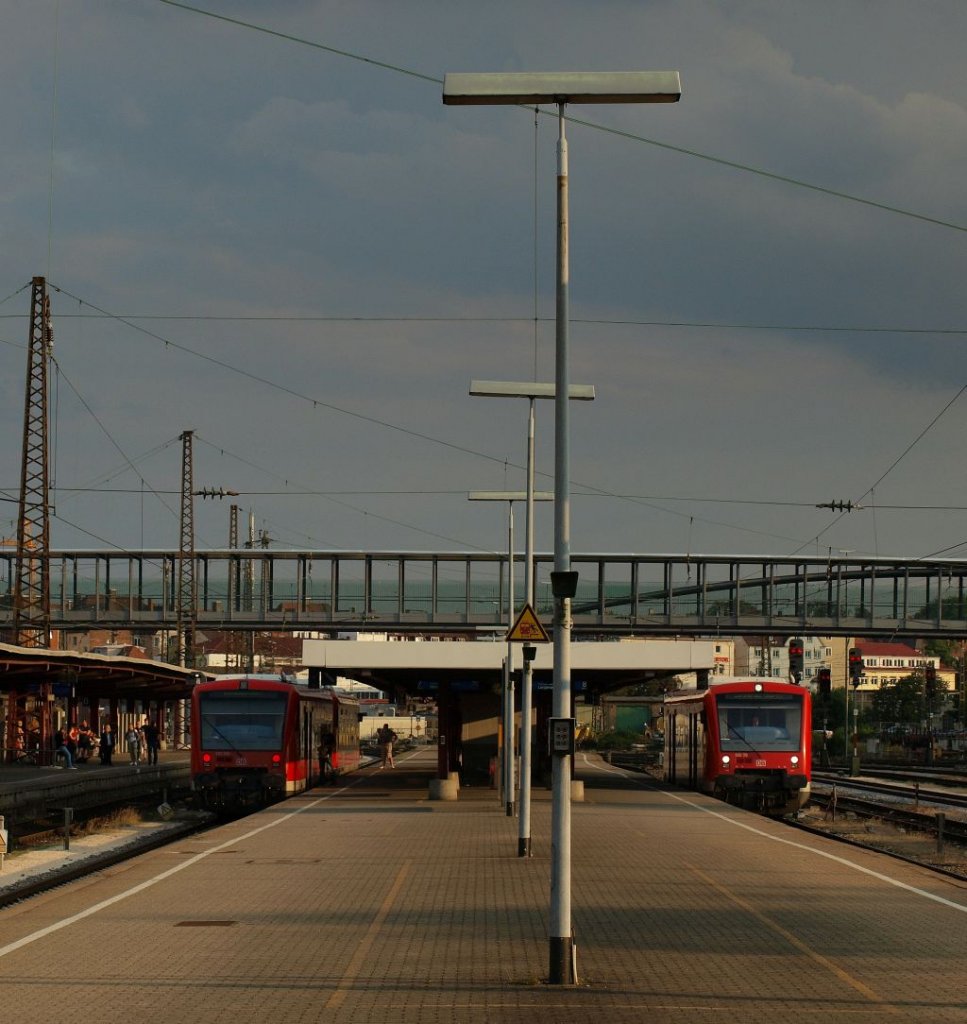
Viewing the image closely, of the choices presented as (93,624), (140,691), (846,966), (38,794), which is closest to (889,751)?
(93,624)

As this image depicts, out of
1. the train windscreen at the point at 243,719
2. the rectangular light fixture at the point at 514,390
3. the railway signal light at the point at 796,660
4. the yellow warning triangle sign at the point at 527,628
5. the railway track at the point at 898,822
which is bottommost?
the railway track at the point at 898,822

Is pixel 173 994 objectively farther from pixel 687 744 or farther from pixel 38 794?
pixel 687 744

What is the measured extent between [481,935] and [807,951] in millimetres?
3012

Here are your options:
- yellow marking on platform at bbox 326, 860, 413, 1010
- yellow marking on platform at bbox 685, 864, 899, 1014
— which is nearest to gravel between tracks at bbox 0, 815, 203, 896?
yellow marking on platform at bbox 326, 860, 413, 1010

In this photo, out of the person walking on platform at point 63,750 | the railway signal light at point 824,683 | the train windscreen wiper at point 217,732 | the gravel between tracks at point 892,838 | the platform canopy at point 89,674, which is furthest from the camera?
the railway signal light at point 824,683

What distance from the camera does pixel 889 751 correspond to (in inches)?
4345

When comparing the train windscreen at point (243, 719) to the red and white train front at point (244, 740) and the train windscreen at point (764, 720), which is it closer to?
the red and white train front at point (244, 740)

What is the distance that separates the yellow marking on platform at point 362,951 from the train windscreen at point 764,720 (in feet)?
65.1

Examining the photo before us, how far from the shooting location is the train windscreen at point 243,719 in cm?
3962

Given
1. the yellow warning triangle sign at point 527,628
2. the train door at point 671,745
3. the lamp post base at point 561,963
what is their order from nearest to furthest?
the lamp post base at point 561,963, the yellow warning triangle sign at point 527,628, the train door at point 671,745

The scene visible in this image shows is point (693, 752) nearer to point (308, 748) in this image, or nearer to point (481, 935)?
point (308, 748)

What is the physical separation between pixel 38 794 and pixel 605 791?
16.5m

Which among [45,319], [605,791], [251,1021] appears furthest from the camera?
[45,319]

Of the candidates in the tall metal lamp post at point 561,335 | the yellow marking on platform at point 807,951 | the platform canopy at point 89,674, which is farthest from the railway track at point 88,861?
the tall metal lamp post at point 561,335
